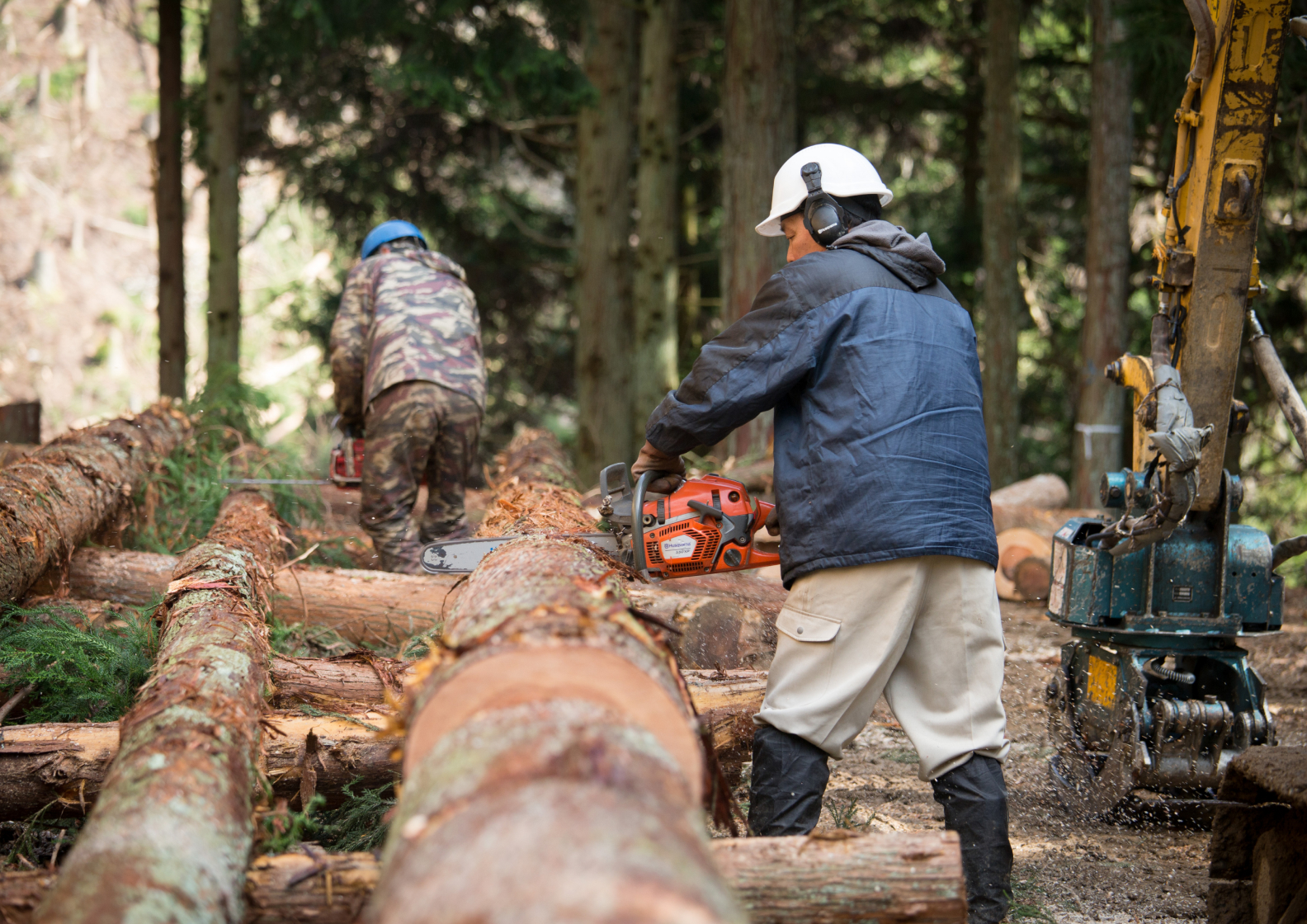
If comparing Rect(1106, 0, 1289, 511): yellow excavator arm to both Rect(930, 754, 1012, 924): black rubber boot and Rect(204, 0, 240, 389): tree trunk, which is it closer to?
Rect(930, 754, 1012, 924): black rubber boot

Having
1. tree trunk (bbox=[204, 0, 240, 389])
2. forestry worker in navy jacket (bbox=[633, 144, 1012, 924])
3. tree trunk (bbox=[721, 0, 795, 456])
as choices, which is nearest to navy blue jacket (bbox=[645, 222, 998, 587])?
forestry worker in navy jacket (bbox=[633, 144, 1012, 924])

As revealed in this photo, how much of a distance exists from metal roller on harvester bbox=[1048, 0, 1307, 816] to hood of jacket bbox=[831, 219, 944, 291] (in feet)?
3.71

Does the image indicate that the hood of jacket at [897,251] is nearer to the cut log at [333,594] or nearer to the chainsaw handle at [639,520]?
the chainsaw handle at [639,520]

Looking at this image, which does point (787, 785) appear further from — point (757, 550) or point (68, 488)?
point (68, 488)

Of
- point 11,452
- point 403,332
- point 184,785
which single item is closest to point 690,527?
point 184,785

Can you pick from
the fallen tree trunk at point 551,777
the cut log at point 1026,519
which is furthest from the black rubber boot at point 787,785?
the cut log at point 1026,519

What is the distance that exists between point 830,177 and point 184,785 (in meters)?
2.57

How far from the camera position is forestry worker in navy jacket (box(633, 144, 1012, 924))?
3068 millimetres

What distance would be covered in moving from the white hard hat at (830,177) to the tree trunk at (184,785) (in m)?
2.27

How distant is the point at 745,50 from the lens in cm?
857

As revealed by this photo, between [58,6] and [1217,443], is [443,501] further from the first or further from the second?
[58,6]

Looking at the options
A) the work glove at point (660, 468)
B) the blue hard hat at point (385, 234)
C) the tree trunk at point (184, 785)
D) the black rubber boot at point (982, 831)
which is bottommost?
the black rubber boot at point (982, 831)

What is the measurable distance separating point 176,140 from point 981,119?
957 centimetres

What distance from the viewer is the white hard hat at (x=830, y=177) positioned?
3.36 meters
